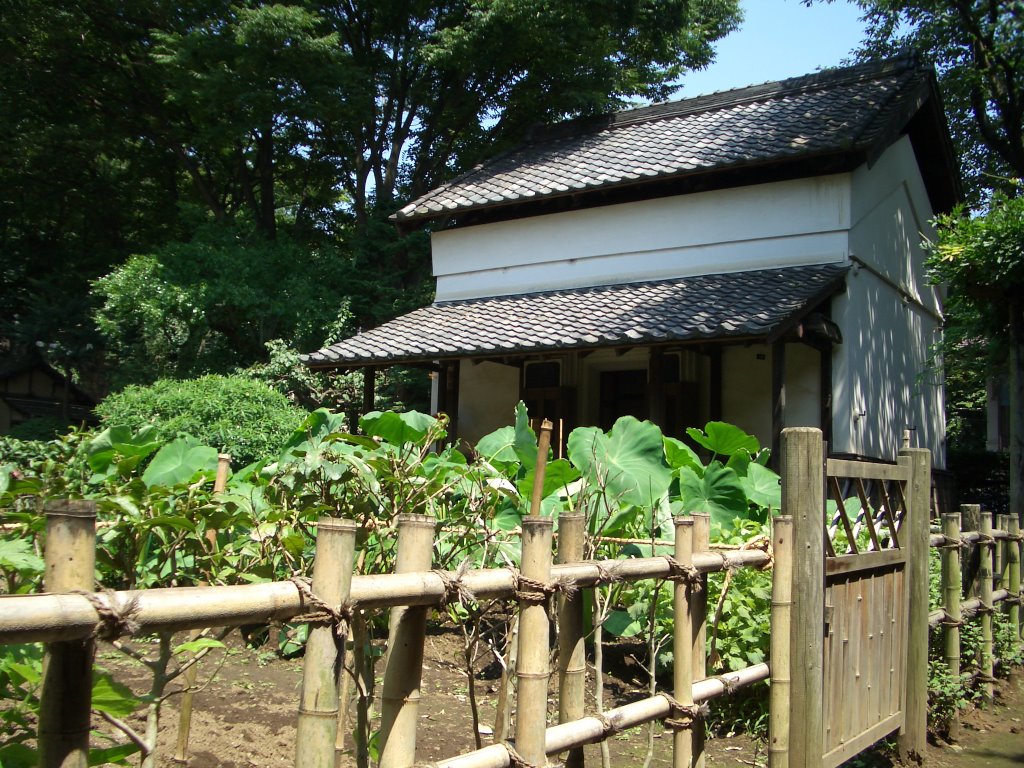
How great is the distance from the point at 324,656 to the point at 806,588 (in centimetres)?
237

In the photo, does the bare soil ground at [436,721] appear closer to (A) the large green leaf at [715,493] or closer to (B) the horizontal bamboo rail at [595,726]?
(B) the horizontal bamboo rail at [595,726]

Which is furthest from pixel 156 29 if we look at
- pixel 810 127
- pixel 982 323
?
pixel 982 323

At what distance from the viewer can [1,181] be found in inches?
785

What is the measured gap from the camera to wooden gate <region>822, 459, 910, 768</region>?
12.3ft

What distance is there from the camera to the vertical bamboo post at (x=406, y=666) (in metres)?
2.06

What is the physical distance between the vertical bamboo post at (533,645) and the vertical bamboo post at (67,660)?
113cm

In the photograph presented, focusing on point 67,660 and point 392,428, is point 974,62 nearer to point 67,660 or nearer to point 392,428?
point 392,428

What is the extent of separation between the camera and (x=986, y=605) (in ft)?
19.7

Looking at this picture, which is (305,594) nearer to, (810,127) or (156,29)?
(810,127)

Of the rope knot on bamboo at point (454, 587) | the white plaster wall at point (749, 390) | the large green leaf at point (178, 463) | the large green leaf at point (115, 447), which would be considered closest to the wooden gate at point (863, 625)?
the rope knot on bamboo at point (454, 587)

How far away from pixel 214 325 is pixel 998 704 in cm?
1449

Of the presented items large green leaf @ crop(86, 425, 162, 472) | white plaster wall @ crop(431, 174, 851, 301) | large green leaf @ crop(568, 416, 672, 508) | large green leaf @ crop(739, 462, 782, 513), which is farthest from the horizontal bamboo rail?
white plaster wall @ crop(431, 174, 851, 301)

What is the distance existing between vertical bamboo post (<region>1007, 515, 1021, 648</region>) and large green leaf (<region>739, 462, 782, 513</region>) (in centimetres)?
192

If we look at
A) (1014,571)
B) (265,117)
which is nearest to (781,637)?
(1014,571)
